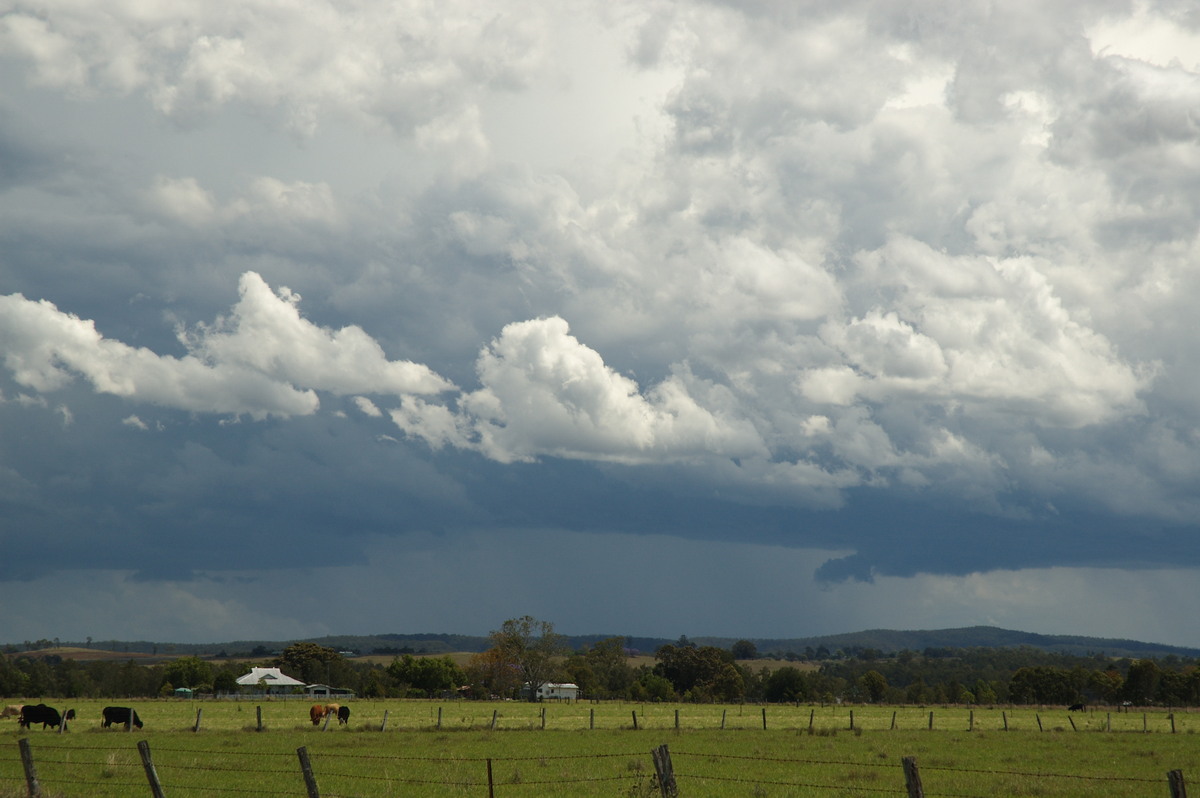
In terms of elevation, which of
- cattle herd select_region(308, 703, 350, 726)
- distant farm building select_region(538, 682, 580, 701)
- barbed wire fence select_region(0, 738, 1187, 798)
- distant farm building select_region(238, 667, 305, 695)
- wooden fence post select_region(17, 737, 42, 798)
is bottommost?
distant farm building select_region(538, 682, 580, 701)

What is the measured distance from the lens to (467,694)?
147 meters

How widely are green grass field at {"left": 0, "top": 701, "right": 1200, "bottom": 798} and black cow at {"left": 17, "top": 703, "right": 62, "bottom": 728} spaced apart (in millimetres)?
802

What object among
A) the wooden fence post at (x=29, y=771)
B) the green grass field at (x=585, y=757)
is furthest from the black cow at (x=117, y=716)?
the wooden fence post at (x=29, y=771)

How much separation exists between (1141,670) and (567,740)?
397 feet

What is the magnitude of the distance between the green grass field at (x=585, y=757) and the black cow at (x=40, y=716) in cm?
80

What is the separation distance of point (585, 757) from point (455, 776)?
505 centimetres

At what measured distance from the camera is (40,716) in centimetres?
5638

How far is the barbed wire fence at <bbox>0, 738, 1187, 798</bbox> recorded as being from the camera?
2722 cm

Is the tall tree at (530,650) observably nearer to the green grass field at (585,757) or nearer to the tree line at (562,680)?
the tree line at (562,680)

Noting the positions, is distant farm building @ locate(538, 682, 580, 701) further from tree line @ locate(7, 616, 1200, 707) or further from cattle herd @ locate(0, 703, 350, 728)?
cattle herd @ locate(0, 703, 350, 728)

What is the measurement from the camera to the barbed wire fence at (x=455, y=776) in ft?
89.3

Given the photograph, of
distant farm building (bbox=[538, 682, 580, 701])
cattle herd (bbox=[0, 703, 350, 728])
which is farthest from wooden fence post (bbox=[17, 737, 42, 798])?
distant farm building (bbox=[538, 682, 580, 701])

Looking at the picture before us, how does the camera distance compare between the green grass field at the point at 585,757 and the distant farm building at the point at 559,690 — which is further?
the distant farm building at the point at 559,690

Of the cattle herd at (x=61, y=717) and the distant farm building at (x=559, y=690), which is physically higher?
the cattle herd at (x=61, y=717)
